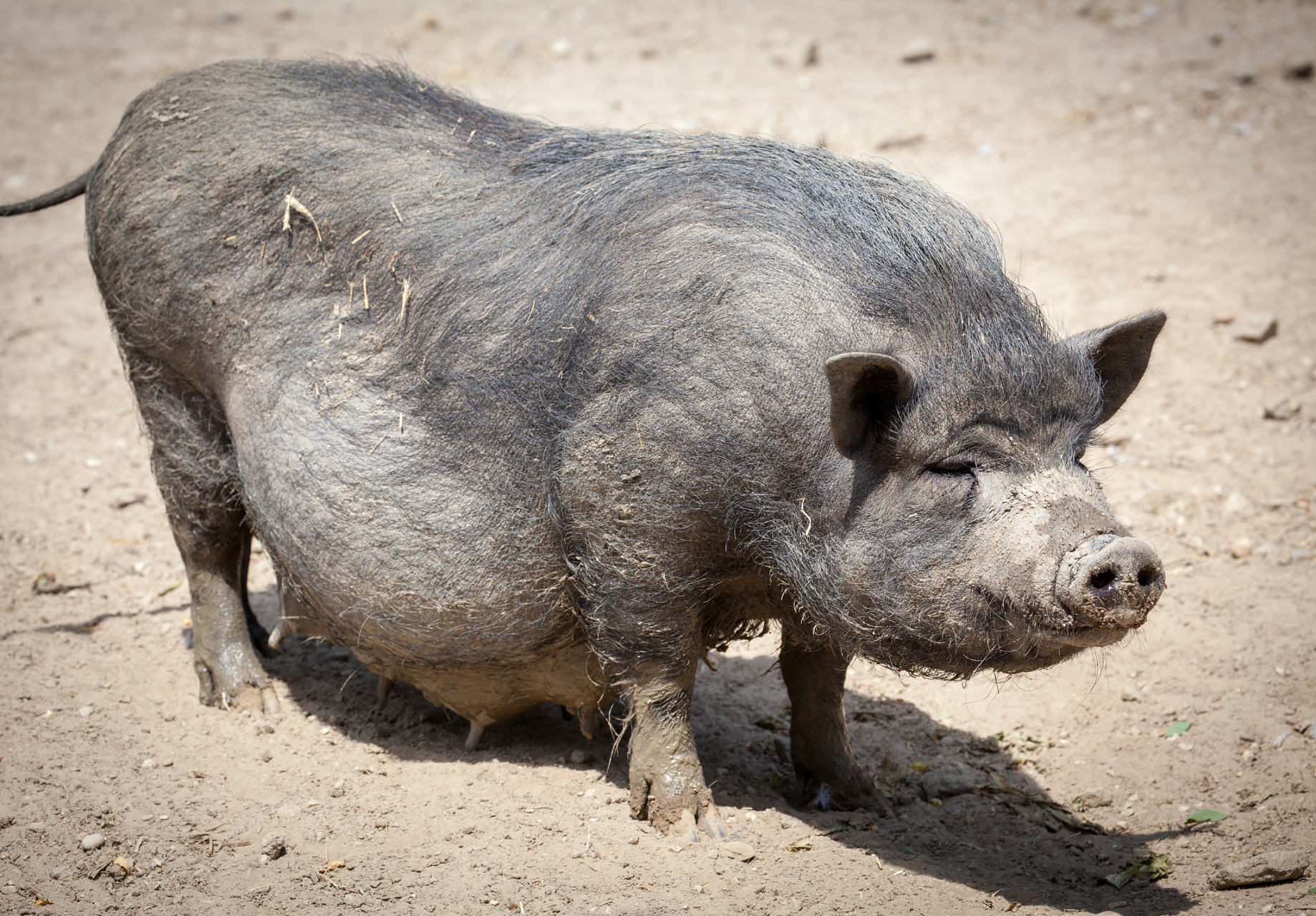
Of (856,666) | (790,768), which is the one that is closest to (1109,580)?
(790,768)

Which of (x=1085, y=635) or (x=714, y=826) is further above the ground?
(x=1085, y=635)

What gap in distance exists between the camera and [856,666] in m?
5.27

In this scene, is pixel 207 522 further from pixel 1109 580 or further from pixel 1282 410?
pixel 1282 410

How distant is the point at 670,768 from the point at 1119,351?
193 cm

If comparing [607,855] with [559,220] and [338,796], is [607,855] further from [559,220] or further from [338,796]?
[559,220]

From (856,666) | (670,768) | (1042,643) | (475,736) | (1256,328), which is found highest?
(1042,643)

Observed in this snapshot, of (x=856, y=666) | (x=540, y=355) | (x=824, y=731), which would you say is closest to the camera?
(x=540, y=355)

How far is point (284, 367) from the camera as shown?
3.88 metres

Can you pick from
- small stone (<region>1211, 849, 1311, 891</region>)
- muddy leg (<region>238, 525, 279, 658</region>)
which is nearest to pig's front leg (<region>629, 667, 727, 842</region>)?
small stone (<region>1211, 849, 1311, 891</region>)

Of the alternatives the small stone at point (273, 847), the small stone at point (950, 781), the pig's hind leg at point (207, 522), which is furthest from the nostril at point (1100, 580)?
the pig's hind leg at point (207, 522)

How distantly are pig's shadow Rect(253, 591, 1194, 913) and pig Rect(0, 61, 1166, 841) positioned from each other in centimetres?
21

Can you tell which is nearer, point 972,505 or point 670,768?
point 972,505

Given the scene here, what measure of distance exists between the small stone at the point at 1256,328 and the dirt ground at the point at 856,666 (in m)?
0.05

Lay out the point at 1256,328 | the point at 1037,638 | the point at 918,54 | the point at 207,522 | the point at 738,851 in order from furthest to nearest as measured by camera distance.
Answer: the point at 918,54, the point at 1256,328, the point at 207,522, the point at 738,851, the point at 1037,638
